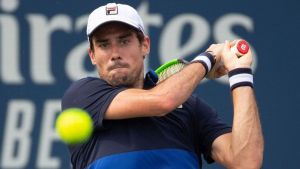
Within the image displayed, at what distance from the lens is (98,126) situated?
11.4 ft

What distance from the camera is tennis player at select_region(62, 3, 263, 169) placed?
11.3 ft

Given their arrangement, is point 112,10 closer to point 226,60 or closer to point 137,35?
point 137,35

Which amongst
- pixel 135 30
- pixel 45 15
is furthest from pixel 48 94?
pixel 135 30

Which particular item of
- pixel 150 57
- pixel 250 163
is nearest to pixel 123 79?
pixel 250 163

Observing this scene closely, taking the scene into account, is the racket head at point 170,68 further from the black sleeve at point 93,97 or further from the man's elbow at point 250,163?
the man's elbow at point 250,163

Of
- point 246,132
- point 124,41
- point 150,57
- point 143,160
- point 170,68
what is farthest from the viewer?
point 150,57

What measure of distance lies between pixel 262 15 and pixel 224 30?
0.98 feet

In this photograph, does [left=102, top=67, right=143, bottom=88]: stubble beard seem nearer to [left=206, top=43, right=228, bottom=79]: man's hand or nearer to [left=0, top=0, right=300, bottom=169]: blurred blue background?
[left=206, top=43, right=228, bottom=79]: man's hand

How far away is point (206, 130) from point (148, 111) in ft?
1.28

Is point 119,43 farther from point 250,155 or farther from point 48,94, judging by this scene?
point 48,94

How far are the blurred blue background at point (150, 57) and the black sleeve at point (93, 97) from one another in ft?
7.75

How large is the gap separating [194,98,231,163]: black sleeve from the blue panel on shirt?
0.83 feet

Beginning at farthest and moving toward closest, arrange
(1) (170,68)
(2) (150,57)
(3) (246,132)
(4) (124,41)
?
1. (2) (150,57)
2. (1) (170,68)
3. (4) (124,41)
4. (3) (246,132)

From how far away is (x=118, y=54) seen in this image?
359 centimetres
